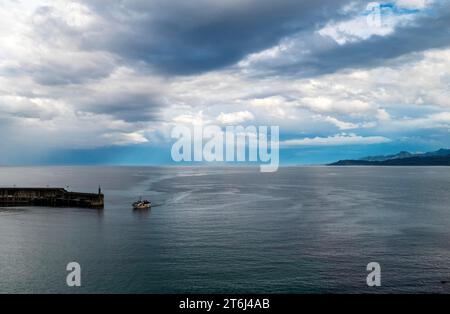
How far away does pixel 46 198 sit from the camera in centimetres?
14362

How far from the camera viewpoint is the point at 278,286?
167 ft

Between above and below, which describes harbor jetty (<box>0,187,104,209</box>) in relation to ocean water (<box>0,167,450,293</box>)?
above

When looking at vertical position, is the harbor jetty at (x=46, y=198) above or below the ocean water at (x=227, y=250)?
above

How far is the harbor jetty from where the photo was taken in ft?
450

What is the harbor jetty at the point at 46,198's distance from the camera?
13725cm

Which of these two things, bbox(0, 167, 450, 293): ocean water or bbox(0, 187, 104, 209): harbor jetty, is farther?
bbox(0, 187, 104, 209): harbor jetty

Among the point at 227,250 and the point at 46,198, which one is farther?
the point at 46,198

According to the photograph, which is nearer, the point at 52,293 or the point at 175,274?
the point at 52,293

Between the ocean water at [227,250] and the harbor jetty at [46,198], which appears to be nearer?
the ocean water at [227,250]

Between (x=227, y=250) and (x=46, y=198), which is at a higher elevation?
(x=46, y=198)
